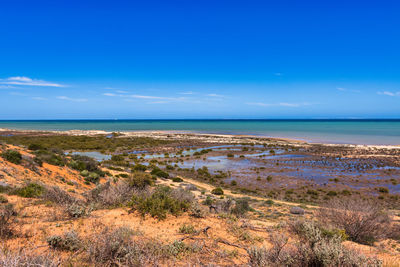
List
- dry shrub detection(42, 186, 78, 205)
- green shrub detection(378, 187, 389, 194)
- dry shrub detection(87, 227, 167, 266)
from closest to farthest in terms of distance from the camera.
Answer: dry shrub detection(87, 227, 167, 266), dry shrub detection(42, 186, 78, 205), green shrub detection(378, 187, 389, 194)

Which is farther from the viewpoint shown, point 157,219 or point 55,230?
point 157,219

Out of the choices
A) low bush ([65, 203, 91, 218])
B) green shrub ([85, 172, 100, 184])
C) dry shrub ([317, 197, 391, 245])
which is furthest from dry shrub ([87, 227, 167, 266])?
green shrub ([85, 172, 100, 184])

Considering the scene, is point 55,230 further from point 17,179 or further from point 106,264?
point 17,179

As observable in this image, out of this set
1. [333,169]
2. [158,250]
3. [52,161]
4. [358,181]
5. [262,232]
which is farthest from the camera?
[333,169]

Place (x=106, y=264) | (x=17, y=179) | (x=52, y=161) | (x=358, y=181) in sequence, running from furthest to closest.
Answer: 1. (x=358, y=181)
2. (x=52, y=161)
3. (x=17, y=179)
4. (x=106, y=264)

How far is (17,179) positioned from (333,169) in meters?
32.1

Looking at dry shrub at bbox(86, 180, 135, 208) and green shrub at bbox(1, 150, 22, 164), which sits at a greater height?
green shrub at bbox(1, 150, 22, 164)

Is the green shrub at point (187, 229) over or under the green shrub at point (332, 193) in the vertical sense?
over

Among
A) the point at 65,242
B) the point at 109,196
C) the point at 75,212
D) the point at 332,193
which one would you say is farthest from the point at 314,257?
the point at 332,193

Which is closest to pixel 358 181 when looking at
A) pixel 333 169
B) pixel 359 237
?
pixel 333 169

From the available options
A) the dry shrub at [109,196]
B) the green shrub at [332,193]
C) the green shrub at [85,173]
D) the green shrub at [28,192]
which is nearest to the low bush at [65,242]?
the dry shrub at [109,196]

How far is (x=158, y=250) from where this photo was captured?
5.17 m

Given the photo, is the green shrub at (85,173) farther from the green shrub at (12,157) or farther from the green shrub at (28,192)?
the green shrub at (28,192)

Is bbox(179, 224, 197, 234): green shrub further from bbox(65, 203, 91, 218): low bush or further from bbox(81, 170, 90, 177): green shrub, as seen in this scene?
bbox(81, 170, 90, 177): green shrub
